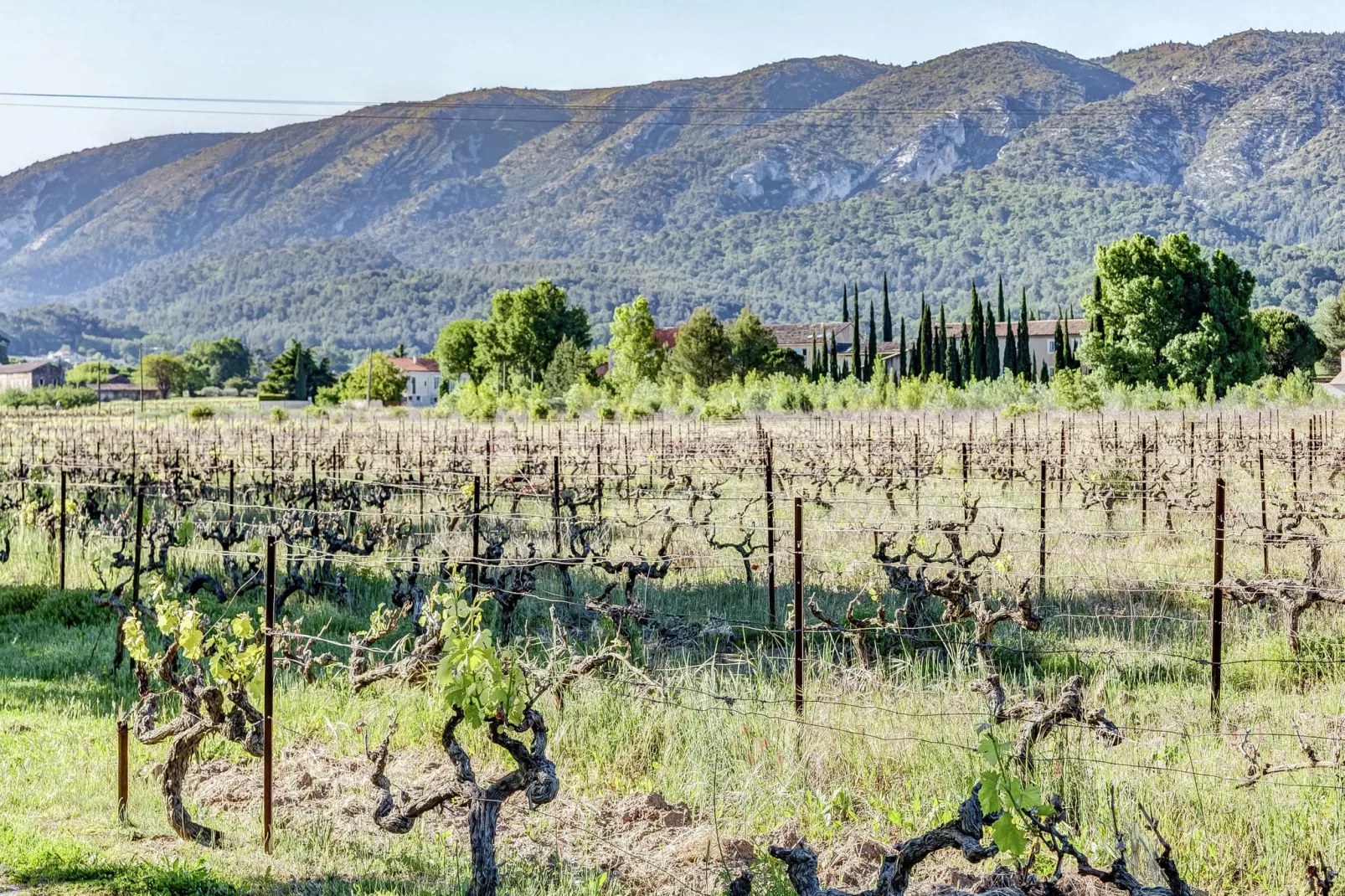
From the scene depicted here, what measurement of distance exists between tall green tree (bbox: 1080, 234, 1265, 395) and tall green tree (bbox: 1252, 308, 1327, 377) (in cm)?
2164

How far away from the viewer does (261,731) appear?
5.61m

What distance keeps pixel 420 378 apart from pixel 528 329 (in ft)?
217

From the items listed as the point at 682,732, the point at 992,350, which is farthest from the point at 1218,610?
the point at 992,350

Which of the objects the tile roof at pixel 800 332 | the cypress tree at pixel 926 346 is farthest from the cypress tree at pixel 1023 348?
the tile roof at pixel 800 332

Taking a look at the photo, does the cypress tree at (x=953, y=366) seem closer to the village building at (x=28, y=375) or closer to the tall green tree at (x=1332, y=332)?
the tall green tree at (x=1332, y=332)

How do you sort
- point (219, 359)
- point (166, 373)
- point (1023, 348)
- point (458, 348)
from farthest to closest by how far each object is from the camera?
point (219, 359) < point (166, 373) < point (458, 348) < point (1023, 348)

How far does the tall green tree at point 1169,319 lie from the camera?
42094 millimetres

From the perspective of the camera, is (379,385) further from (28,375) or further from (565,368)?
(28,375)

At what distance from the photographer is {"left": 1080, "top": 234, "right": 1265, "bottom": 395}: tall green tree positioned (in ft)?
138

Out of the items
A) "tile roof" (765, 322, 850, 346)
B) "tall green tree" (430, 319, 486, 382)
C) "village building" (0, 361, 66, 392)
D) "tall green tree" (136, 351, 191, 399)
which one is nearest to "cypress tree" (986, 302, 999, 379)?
"tall green tree" (430, 319, 486, 382)

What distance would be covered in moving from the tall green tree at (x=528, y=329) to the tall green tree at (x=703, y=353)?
8288 millimetres

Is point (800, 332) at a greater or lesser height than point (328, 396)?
greater

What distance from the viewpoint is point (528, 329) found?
65.9 metres

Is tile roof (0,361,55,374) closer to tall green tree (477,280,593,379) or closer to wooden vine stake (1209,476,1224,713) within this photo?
tall green tree (477,280,593,379)
